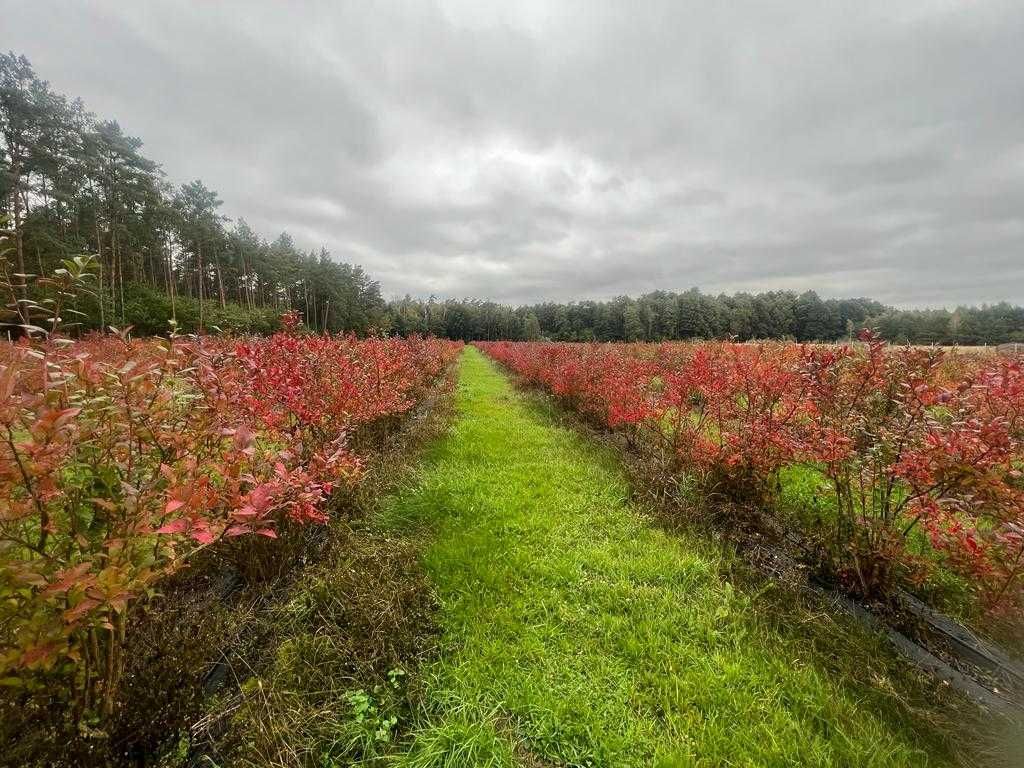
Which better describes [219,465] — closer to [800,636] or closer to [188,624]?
[188,624]

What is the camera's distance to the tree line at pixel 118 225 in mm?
17969

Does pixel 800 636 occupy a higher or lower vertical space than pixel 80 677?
lower

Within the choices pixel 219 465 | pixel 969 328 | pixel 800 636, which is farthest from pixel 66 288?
pixel 969 328

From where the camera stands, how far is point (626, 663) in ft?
8.53

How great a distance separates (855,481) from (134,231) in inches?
1515

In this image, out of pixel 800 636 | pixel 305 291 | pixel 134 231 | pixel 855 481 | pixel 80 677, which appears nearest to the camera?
pixel 80 677

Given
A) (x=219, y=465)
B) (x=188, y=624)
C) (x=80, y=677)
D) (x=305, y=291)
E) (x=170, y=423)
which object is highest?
(x=305, y=291)

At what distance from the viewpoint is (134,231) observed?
1067 inches

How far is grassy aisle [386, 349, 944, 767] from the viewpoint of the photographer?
210 cm

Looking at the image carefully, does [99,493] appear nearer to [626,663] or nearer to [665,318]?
[626,663]

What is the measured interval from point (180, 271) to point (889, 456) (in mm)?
49043

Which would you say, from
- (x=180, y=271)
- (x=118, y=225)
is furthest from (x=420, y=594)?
(x=180, y=271)

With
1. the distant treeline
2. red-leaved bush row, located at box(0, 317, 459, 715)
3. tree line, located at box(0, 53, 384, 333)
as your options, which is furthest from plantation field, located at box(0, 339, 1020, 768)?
the distant treeline

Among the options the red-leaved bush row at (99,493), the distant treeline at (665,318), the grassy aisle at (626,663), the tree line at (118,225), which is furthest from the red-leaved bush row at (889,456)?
the distant treeline at (665,318)
